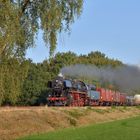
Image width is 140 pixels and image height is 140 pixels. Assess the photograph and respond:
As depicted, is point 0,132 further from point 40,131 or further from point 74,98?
point 74,98

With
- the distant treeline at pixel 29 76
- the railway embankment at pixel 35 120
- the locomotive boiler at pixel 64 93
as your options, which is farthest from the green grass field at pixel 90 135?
the locomotive boiler at pixel 64 93

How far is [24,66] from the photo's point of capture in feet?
62.4

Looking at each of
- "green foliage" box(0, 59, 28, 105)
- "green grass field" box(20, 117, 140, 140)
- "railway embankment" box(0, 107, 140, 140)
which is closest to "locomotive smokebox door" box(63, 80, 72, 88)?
"railway embankment" box(0, 107, 140, 140)

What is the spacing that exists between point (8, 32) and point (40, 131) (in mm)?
16580

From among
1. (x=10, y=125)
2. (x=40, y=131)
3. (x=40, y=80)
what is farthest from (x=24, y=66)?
(x=40, y=80)

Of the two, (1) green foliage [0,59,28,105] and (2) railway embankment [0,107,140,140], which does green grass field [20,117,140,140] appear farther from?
(1) green foliage [0,59,28,105]

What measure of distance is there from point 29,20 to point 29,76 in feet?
238

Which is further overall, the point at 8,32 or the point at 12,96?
the point at 12,96

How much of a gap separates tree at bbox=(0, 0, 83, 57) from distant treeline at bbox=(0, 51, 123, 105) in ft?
2.21

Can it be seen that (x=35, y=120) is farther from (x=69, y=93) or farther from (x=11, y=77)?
(x=69, y=93)

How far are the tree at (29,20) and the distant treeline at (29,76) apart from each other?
0.67 m

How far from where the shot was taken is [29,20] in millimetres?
18406

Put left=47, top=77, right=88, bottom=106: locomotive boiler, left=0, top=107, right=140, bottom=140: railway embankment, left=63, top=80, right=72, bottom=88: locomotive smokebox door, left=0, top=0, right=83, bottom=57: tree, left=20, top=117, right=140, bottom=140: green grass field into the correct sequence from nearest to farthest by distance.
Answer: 1. left=0, top=0, right=83, bottom=57: tree
2. left=20, top=117, right=140, bottom=140: green grass field
3. left=0, top=107, right=140, bottom=140: railway embankment
4. left=47, top=77, right=88, bottom=106: locomotive boiler
5. left=63, top=80, right=72, bottom=88: locomotive smokebox door

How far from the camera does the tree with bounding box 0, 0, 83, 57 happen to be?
650 inches
